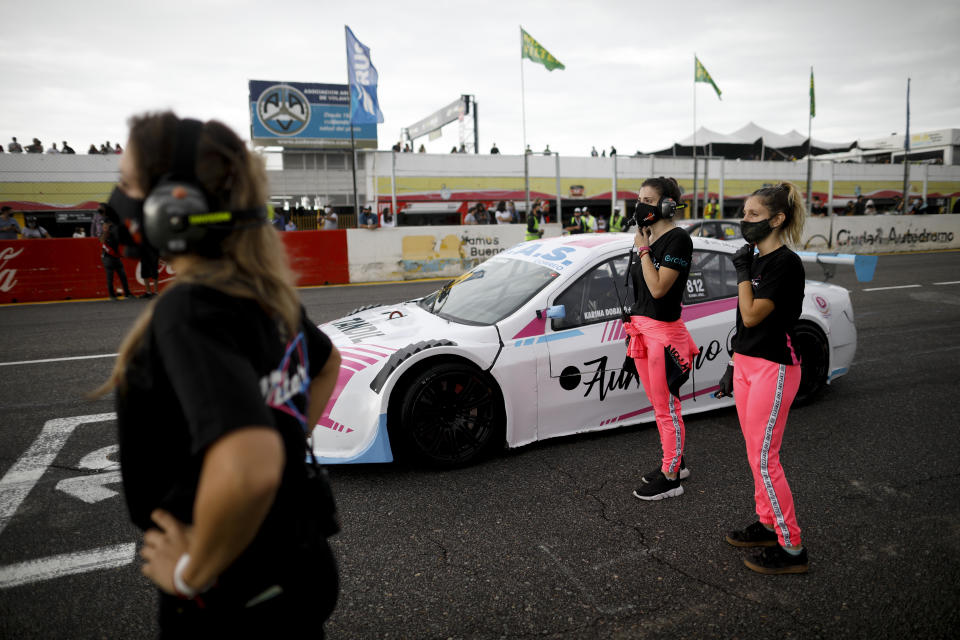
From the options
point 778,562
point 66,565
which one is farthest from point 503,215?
point 66,565

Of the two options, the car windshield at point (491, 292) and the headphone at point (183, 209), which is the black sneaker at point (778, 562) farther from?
the headphone at point (183, 209)

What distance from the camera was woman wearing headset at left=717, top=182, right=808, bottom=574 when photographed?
276cm

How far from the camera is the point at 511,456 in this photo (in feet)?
13.4

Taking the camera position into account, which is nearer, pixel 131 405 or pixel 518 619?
pixel 131 405

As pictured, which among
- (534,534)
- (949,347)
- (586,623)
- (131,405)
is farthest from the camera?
(949,347)

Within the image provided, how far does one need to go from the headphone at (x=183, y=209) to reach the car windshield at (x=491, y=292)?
3010mm

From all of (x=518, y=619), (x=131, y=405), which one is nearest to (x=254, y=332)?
(x=131, y=405)

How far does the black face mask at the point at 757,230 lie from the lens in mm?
2812

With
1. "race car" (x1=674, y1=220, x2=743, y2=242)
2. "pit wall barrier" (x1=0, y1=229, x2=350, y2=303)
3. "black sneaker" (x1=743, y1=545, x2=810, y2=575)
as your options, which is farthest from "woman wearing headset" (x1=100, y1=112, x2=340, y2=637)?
"race car" (x1=674, y1=220, x2=743, y2=242)

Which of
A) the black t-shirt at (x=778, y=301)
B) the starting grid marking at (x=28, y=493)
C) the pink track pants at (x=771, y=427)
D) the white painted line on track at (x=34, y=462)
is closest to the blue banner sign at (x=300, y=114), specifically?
the white painted line on track at (x=34, y=462)

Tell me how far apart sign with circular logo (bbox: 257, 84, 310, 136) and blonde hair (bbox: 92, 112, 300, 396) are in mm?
32548

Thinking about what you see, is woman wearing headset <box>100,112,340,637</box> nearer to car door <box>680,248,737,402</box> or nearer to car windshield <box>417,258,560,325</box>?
car windshield <box>417,258,560,325</box>

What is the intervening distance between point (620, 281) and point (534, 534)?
6.76 ft

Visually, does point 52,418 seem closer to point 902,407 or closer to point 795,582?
point 795,582
